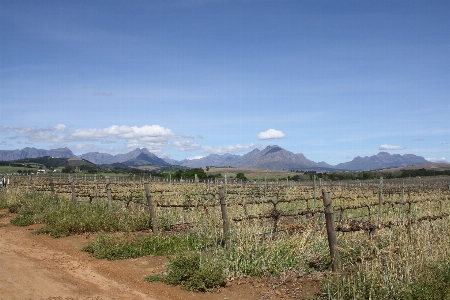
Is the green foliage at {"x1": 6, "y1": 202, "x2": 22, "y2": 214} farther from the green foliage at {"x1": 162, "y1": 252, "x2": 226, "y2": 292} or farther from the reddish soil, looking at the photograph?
the green foliage at {"x1": 162, "y1": 252, "x2": 226, "y2": 292}

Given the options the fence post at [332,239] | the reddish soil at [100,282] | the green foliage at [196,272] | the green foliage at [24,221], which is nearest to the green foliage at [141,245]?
the reddish soil at [100,282]

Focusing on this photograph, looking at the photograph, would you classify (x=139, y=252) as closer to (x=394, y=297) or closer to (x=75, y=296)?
(x=75, y=296)

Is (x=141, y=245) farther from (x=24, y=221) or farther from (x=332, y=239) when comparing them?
(x=24, y=221)

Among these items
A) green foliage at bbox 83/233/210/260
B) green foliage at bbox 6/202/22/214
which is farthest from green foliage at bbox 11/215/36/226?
green foliage at bbox 83/233/210/260

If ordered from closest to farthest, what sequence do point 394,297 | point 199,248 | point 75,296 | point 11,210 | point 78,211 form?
1. point 394,297
2. point 75,296
3. point 199,248
4. point 78,211
5. point 11,210

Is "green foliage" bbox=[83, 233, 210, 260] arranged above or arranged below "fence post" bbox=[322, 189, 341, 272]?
below

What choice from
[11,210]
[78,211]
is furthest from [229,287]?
[11,210]

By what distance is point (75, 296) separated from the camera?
6684mm

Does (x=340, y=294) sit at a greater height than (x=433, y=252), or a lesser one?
lesser

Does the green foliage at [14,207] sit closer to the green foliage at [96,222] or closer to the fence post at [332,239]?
the green foliage at [96,222]

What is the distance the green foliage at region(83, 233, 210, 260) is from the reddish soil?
0.24m

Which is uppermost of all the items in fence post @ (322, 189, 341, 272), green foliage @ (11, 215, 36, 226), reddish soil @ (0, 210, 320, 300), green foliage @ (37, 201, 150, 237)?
fence post @ (322, 189, 341, 272)

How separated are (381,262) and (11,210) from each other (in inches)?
624

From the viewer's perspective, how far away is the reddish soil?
6.78 m
